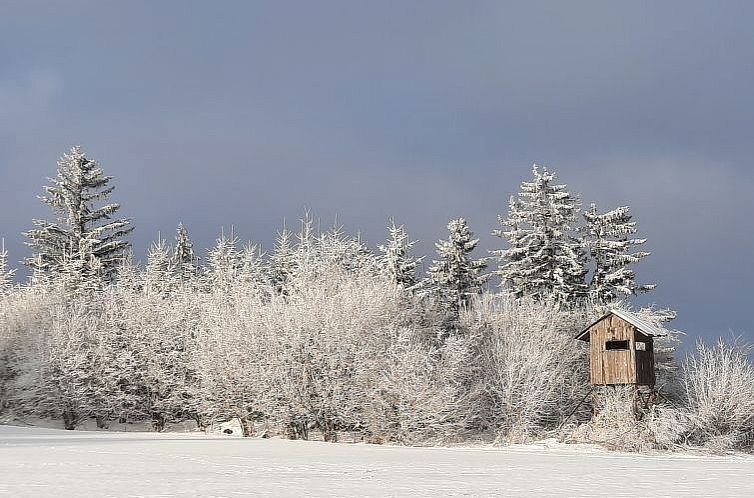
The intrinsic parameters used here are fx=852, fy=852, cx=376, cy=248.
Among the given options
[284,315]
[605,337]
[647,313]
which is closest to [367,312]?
[284,315]

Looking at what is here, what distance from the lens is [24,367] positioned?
43344 millimetres

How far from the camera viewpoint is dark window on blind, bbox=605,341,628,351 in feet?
131

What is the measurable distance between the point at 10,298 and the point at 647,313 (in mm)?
37108

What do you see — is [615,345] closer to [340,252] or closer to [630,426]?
[630,426]

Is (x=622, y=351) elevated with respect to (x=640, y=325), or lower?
lower

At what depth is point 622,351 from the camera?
127ft

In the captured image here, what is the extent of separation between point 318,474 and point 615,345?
25365 mm

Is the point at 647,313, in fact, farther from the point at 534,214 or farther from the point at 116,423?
the point at 116,423

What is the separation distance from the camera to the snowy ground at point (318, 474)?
15.4m

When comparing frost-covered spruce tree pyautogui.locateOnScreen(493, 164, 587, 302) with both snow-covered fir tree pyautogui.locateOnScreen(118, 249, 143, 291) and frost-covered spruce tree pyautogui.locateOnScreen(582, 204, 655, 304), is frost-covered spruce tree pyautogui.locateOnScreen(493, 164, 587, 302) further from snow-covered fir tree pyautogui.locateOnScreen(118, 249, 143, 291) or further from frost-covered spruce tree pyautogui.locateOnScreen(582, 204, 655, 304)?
snow-covered fir tree pyautogui.locateOnScreen(118, 249, 143, 291)

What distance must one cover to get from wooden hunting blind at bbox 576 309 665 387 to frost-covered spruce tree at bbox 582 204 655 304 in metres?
13.3

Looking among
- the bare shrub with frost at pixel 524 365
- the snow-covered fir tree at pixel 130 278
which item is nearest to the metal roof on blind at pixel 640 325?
the bare shrub with frost at pixel 524 365

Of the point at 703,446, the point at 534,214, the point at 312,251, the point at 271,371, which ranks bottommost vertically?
the point at 703,446

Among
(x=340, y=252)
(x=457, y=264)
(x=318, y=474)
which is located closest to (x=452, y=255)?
(x=457, y=264)
